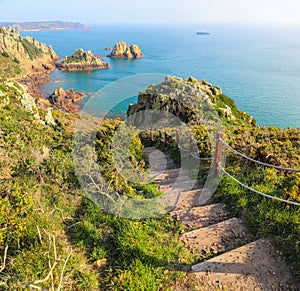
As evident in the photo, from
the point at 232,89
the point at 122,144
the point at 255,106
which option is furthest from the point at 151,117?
the point at 232,89

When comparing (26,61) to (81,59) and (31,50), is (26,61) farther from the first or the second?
(81,59)

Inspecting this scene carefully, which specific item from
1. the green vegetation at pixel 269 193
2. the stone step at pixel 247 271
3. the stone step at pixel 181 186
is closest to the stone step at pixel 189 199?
the stone step at pixel 181 186

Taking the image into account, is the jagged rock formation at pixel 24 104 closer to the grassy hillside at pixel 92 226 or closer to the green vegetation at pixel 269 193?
the grassy hillside at pixel 92 226

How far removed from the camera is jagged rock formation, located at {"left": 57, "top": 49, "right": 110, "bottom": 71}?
71206 millimetres

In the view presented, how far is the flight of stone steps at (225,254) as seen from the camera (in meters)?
3.28

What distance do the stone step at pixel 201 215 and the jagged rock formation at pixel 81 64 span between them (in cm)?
7270

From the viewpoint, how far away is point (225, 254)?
3.61 metres

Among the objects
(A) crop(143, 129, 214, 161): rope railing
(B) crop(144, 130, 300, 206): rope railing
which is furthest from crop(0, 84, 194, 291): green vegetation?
(A) crop(143, 129, 214, 161): rope railing

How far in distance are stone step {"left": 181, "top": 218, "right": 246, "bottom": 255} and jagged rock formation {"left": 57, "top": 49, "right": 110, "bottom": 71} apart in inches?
2886

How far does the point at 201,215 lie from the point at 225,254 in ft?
3.35

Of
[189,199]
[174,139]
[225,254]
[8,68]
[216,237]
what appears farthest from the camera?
[8,68]

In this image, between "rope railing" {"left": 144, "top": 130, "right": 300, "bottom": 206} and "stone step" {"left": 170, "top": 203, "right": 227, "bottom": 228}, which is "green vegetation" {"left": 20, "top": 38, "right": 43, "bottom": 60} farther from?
"stone step" {"left": 170, "top": 203, "right": 227, "bottom": 228}

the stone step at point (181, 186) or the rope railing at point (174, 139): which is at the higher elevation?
the rope railing at point (174, 139)

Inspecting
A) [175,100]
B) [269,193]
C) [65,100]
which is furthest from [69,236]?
[65,100]
